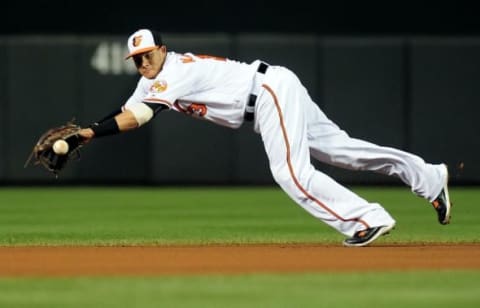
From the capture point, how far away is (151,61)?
28.2 ft

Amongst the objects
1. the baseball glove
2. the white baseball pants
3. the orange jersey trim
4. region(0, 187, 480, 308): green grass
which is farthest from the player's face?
region(0, 187, 480, 308): green grass

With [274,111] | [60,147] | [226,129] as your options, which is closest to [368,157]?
[274,111]

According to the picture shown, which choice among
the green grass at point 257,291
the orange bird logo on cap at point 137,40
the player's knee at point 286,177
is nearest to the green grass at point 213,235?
the green grass at point 257,291

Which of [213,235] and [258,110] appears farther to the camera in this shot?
[213,235]

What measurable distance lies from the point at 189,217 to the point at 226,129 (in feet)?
14.9

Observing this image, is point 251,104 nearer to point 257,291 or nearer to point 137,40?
point 137,40

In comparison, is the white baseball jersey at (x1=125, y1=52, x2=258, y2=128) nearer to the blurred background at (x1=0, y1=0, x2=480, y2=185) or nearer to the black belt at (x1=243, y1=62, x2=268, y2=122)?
the black belt at (x1=243, y1=62, x2=268, y2=122)

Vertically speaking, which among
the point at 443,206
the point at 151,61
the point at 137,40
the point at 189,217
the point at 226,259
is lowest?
the point at 189,217

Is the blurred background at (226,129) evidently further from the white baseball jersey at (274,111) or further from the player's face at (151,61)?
the player's face at (151,61)

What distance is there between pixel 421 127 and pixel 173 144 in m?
3.19

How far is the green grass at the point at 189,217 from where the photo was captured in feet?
33.6

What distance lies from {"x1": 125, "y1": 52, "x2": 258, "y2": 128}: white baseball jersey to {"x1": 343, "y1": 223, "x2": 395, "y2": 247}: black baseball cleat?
1087mm

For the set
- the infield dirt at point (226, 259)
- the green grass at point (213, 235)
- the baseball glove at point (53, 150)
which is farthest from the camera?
the baseball glove at point (53, 150)

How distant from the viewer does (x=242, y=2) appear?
59.0 feet
